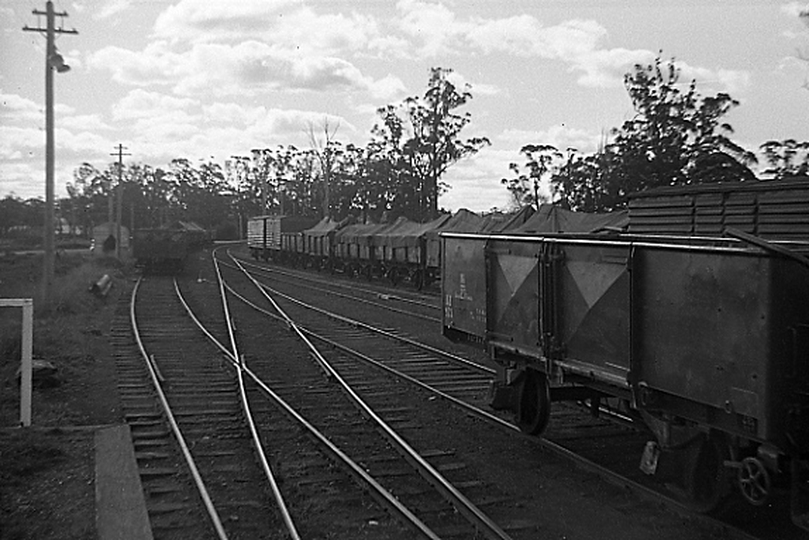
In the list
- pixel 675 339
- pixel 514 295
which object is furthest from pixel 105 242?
pixel 675 339

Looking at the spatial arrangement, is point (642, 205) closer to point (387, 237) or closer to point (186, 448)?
point (186, 448)

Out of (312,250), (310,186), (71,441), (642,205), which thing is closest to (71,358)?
(71,441)

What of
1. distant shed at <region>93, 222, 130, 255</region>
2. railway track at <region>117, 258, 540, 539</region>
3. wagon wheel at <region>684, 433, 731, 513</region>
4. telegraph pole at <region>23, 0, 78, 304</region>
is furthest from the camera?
distant shed at <region>93, 222, 130, 255</region>

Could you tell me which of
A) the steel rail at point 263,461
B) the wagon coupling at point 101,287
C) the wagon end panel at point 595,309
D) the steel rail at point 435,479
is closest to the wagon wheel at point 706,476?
the wagon end panel at point 595,309

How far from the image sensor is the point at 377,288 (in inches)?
1235

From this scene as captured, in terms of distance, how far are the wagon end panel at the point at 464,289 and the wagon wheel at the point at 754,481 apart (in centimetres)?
368

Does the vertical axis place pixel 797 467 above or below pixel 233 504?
above

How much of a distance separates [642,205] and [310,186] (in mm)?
80516

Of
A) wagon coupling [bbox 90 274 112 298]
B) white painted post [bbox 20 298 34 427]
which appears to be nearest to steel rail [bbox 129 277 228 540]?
white painted post [bbox 20 298 34 427]

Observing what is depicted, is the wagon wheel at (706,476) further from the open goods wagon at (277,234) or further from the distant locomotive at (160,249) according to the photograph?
the open goods wagon at (277,234)

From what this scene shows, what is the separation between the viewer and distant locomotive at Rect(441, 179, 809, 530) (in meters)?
4.75

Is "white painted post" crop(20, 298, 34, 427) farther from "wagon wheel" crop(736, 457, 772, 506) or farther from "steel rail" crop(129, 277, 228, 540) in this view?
"wagon wheel" crop(736, 457, 772, 506)

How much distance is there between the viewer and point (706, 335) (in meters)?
5.23

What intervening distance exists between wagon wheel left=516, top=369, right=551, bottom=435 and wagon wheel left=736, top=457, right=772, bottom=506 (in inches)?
112
